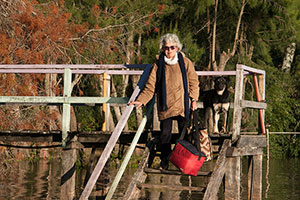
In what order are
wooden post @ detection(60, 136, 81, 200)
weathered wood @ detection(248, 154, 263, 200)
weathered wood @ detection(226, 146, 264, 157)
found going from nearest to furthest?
weathered wood @ detection(226, 146, 264, 157) < wooden post @ detection(60, 136, 81, 200) < weathered wood @ detection(248, 154, 263, 200)

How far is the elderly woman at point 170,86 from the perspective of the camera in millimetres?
8312

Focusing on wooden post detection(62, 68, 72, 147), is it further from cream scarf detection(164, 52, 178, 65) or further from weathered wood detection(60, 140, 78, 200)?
cream scarf detection(164, 52, 178, 65)

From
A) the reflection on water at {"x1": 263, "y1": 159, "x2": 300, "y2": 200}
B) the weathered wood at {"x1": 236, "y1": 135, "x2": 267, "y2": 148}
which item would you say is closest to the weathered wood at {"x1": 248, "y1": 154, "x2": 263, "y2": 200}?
the weathered wood at {"x1": 236, "y1": 135, "x2": 267, "y2": 148}

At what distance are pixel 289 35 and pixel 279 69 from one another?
531 centimetres

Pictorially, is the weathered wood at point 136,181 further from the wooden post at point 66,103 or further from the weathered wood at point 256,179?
the weathered wood at point 256,179

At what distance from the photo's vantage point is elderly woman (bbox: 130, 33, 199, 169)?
327 inches

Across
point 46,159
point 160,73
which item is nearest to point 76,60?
point 46,159

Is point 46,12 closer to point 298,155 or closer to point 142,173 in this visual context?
point 142,173

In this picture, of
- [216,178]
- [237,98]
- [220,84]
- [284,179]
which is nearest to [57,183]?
[284,179]

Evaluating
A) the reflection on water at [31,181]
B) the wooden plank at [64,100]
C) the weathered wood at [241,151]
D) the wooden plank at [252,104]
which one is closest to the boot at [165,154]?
the weathered wood at [241,151]

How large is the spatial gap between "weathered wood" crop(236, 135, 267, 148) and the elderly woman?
1.28 meters

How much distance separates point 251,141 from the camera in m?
10.1

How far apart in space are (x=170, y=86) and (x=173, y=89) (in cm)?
6

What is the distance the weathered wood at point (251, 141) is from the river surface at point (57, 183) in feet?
6.72
